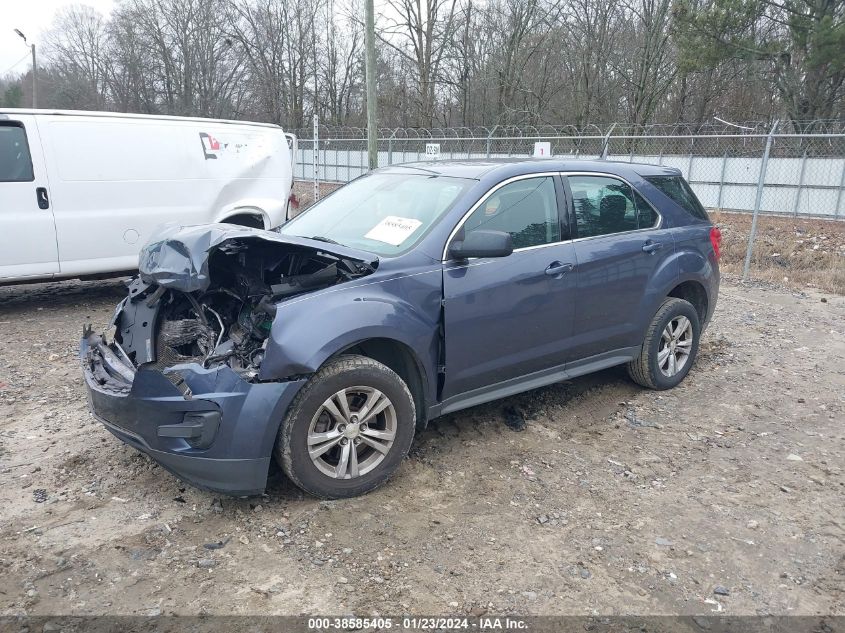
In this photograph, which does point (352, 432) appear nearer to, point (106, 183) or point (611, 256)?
point (611, 256)

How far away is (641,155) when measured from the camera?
20.0m

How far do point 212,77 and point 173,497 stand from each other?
51533 mm

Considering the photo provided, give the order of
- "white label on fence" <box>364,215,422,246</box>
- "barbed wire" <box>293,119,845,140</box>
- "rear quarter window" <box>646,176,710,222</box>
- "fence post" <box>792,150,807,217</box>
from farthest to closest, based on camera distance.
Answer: "barbed wire" <box>293,119,845,140</box>
"fence post" <box>792,150,807,217</box>
"rear quarter window" <box>646,176,710,222</box>
"white label on fence" <box>364,215,422,246</box>

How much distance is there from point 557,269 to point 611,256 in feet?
1.91

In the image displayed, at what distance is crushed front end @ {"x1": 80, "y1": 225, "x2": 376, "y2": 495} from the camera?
3160mm

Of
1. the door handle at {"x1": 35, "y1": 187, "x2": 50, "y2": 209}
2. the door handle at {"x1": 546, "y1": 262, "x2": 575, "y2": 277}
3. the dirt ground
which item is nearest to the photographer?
the dirt ground

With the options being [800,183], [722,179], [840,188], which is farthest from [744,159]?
[840,188]

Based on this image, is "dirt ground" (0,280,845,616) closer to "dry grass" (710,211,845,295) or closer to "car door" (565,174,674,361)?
"car door" (565,174,674,361)

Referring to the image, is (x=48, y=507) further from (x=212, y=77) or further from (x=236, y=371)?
(x=212, y=77)

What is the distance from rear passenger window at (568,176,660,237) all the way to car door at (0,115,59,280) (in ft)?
18.1

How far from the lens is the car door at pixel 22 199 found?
6723 millimetres

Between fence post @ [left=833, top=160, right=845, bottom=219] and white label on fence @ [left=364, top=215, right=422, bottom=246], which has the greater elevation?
white label on fence @ [left=364, top=215, right=422, bottom=246]

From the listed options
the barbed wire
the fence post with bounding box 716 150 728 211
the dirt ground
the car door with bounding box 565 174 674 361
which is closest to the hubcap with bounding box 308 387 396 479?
the dirt ground

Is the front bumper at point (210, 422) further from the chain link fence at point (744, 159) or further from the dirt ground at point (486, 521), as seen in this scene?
the chain link fence at point (744, 159)
